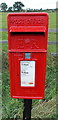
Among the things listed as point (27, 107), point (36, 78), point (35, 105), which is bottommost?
point (35, 105)

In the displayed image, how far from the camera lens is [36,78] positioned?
2.69 m

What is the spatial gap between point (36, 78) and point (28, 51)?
0.35 metres

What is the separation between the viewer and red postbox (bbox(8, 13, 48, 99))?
2525mm

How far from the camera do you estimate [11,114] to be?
11.5 ft

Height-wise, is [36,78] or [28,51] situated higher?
[28,51]

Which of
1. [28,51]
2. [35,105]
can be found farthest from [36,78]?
[35,105]

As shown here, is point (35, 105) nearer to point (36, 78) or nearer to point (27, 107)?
point (27, 107)

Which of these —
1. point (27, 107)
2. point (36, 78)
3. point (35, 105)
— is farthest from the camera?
point (35, 105)

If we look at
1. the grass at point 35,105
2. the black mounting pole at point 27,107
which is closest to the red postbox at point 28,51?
the black mounting pole at point 27,107

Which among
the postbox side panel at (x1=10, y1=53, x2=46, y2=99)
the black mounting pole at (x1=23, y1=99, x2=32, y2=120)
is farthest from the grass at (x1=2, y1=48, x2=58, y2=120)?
the postbox side panel at (x1=10, y1=53, x2=46, y2=99)

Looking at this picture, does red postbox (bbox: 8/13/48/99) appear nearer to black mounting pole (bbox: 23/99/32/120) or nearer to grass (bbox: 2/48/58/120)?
black mounting pole (bbox: 23/99/32/120)

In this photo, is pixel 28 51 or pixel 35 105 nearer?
pixel 28 51

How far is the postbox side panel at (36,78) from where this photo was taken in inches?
103

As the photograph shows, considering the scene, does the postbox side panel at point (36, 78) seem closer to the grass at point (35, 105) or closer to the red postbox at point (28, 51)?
the red postbox at point (28, 51)
